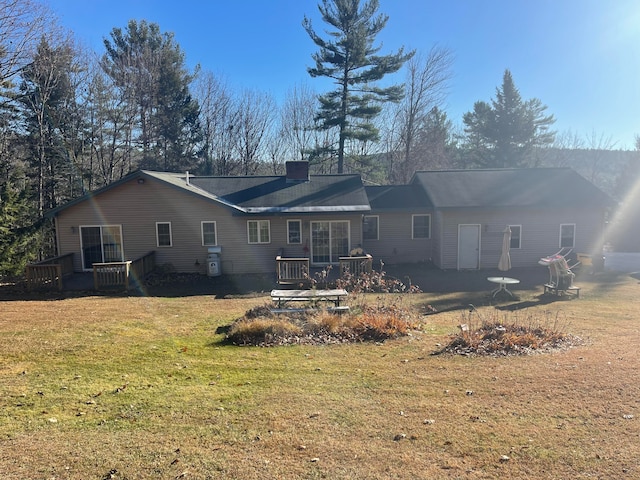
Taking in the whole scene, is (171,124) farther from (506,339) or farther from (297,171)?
(506,339)

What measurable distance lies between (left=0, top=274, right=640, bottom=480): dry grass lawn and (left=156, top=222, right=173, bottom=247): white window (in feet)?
29.3

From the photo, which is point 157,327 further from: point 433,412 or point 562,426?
point 562,426

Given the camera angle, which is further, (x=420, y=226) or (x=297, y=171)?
(x=297, y=171)

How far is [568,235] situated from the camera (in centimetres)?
1858

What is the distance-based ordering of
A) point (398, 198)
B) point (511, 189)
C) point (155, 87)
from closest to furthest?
point (511, 189)
point (398, 198)
point (155, 87)

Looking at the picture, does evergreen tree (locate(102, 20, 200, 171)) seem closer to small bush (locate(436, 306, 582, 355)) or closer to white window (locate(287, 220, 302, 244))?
white window (locate(287, 220, 302, 244))

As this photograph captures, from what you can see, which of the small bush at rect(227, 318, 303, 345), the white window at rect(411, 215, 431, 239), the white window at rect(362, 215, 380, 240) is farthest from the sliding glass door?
the small bush at rect(227, 318, 303, 345)

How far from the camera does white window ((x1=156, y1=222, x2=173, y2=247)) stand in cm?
1727

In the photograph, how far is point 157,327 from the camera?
941 cm

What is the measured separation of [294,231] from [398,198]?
222 inches

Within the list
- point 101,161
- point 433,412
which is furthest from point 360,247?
point 101,161

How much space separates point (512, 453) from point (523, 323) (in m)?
5.58

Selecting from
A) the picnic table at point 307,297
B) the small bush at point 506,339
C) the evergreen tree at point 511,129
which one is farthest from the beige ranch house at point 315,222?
the evergreen tree at point 511,129

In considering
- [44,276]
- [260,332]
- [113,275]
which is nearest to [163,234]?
[113,275]
